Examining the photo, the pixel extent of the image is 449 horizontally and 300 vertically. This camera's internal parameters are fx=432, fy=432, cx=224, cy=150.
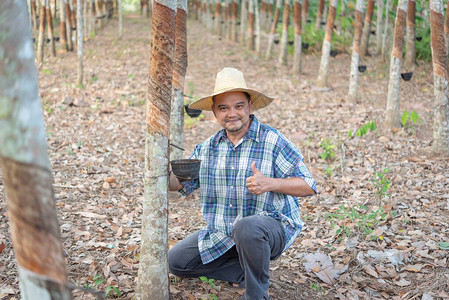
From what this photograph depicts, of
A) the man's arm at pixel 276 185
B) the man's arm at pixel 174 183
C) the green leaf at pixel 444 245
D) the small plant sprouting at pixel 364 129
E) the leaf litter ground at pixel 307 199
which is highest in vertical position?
the man's arm at pixel 276 185

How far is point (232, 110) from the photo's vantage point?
123 inches

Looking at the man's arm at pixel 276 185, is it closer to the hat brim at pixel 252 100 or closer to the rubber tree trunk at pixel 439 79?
the hat brim at pixel 252 100

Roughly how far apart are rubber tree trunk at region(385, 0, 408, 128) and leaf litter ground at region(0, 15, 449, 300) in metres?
0.30

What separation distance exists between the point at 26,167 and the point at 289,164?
6.70 feet

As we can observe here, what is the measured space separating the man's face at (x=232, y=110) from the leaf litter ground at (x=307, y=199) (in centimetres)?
129

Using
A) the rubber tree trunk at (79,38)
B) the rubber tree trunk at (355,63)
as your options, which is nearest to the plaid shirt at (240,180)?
the rubber tree trunk at (355,63)

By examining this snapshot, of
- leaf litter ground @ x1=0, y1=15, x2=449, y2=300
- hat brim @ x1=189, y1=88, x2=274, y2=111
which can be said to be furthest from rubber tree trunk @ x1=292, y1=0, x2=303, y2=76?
hat brim @ x1=189, y1=88, x2=274, y2=111

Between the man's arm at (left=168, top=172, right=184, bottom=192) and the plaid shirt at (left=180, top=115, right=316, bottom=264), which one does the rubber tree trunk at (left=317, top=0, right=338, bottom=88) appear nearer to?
the plaid shirt at (left=180, top=115, right=316, bottom=264)

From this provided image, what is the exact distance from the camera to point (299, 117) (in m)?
8.89

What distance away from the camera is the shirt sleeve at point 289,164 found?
10.2 feet

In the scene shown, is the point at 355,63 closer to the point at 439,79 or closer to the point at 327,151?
the point at 439,79

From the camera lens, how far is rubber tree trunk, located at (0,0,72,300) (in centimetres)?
137

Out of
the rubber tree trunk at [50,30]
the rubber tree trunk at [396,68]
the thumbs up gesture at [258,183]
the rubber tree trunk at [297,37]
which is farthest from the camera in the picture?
the rubber tree trunk at [50,30]

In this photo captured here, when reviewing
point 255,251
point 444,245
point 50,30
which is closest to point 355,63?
point 444,245
